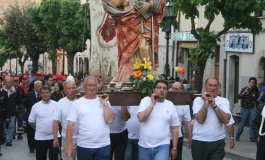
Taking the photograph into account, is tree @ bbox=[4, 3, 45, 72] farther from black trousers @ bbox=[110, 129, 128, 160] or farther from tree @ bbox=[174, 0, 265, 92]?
black trousers @ bbox=[110, 129, 128, 160]

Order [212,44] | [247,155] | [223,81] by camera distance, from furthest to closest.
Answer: [223,81], [212,44], [247,155]

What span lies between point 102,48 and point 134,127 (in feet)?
37.5

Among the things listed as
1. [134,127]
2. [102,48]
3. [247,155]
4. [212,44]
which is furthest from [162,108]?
[102,48]

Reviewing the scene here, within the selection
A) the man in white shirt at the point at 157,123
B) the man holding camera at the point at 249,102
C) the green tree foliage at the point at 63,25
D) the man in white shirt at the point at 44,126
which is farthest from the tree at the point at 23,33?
the man in white shirt at the point at 157,123

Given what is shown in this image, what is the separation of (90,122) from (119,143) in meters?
Answer: 2.33

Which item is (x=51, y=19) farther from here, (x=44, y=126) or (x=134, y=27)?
(x=134, y=27)

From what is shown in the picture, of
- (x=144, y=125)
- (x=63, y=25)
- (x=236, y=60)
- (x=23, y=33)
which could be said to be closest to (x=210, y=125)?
(x=144, y=125)

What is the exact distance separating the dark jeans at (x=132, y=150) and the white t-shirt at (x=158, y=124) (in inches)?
74.5

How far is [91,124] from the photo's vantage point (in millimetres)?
9125

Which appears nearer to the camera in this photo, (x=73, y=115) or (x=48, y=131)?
(x=73, y=115)

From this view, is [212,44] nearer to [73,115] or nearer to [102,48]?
[102,48]

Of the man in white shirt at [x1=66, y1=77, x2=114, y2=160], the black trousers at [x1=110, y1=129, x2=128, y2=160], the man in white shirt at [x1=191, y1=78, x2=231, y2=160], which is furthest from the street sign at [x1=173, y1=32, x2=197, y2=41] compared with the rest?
the man in white shirt at [x1=66, y1=77, x2=114, y2=160]

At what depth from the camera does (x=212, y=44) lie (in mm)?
20891

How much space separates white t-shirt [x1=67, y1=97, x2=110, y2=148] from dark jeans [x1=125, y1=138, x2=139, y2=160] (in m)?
2.12
